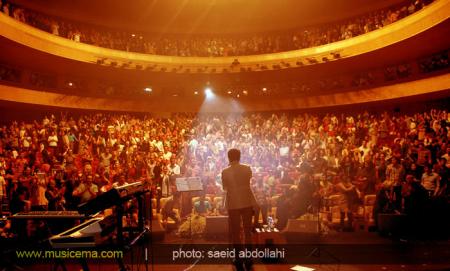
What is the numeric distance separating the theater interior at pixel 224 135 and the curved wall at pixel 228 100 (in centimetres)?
9

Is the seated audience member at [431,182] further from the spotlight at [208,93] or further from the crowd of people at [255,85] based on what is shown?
the spotlight at [208,93]

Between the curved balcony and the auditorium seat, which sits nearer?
the auditorium seat

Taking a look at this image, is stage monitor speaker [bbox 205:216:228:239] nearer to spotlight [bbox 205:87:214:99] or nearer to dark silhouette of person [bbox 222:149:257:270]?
dark silhouette of person [bbox 222:149:257:270]

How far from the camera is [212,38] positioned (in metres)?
23.7

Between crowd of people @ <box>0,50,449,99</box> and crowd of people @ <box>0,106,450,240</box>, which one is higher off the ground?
crowd of people @ <box>0,50,449,99</box>

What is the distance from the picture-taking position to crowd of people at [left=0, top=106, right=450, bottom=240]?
329 inches

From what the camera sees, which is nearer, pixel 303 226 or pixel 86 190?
pixel 303 226

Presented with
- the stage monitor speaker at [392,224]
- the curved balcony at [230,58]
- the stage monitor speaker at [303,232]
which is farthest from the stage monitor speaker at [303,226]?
the curved balcony at [230,58]

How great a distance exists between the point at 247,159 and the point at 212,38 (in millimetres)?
12259

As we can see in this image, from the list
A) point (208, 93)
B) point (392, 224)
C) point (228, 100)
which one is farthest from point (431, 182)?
point (208, 93)

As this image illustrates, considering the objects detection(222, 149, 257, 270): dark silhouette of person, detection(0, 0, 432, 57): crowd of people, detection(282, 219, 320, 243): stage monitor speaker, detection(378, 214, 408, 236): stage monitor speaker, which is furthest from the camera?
detection(0, 0, 432, 57): crowd of people

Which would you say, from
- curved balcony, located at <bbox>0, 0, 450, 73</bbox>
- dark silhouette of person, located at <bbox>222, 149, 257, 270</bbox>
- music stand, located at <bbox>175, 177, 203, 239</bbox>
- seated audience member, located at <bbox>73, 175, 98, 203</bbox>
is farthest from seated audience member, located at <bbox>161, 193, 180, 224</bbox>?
curved balcony, located at <bbox>0, 0, 450, 73</bbox>

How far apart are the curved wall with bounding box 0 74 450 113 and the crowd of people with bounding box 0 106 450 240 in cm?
101

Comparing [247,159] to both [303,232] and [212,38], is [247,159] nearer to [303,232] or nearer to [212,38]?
[303,232]
